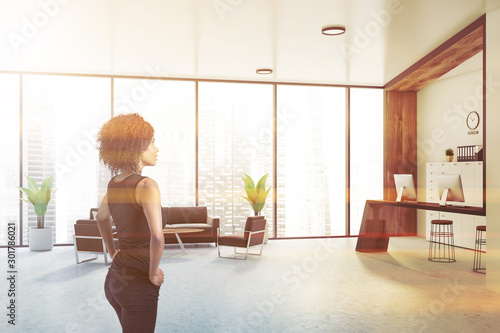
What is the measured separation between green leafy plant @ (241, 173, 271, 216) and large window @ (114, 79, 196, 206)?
1.17 meters

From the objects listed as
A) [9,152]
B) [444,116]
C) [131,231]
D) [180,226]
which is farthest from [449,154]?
[9,152]

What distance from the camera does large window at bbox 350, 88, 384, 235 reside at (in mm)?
10562

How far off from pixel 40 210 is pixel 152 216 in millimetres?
7405

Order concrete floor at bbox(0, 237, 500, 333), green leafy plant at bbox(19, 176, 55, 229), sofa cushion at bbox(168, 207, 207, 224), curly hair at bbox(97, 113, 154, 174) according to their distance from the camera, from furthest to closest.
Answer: sofa cushion at bbox(168, 207, 207, 224) → green leafy plant at bbox(19, 176, 55, 229) → concrete floor at bbox(0, 237, 500, 333) → curly hair at bbox(97, 113, 154, 174)

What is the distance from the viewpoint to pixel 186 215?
9.31 metres

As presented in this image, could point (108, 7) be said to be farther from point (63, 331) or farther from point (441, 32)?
point (441, 32)

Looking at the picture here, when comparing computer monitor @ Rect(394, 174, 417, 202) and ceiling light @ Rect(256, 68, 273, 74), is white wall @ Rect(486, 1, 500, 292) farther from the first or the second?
ceiling light @ Rect(256, 68, 273, 74)

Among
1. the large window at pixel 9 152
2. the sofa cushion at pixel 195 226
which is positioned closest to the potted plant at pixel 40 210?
the large window at pixel 9 152

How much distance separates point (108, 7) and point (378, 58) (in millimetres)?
4681

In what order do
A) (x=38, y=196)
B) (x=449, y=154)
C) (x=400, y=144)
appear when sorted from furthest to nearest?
(x=400, y=144) → (x=449, y=154) → (x=38, y=196)

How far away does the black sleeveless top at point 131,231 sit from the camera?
1950mm

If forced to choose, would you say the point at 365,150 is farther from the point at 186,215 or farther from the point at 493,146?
the point at 493,146

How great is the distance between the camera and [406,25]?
6504mm

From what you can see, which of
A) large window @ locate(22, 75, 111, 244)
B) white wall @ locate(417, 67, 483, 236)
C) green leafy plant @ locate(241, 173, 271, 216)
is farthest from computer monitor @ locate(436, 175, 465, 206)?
large window @ locate(22, 75, 111, 244)
